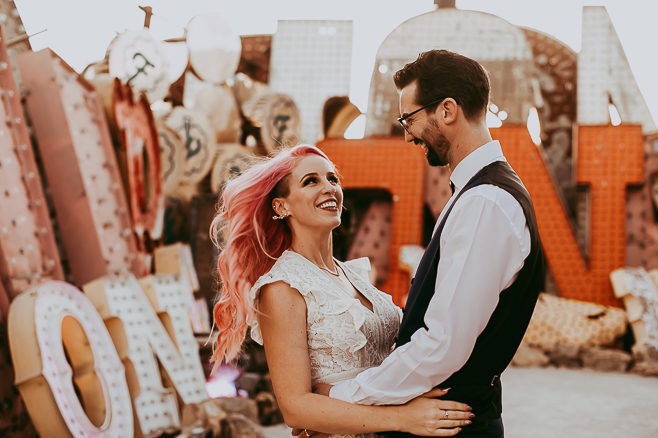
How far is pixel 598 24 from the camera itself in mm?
10602

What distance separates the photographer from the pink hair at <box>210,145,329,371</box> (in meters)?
2.38

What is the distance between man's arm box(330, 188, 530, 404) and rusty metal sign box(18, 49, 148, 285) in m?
3.53

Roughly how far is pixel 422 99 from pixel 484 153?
0.75ft

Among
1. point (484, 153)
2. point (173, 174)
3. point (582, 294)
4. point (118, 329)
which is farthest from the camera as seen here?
point (582, 294)

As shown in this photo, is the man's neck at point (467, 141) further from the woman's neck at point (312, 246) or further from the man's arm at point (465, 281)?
the woman's neck at point (312, 246)

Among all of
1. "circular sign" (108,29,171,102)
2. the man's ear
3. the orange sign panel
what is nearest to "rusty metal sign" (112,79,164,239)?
"circular sign" (108,29,171,102)

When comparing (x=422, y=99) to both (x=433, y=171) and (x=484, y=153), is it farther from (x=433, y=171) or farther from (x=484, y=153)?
(x=433, y=171)

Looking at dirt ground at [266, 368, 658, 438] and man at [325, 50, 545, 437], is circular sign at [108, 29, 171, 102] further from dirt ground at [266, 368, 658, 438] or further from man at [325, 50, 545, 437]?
man at [325, 50, 545, 437]

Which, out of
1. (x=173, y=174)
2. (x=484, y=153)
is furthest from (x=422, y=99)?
(x=173, y=174)

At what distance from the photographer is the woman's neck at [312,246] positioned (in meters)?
2.38

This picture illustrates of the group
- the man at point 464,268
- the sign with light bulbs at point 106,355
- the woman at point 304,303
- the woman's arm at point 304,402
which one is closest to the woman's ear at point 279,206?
the woman at point 304,303

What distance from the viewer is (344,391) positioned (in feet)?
6.41

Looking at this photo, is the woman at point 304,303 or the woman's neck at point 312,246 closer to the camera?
the woman at point 304,303

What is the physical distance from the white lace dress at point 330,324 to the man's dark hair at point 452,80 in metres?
0.66
